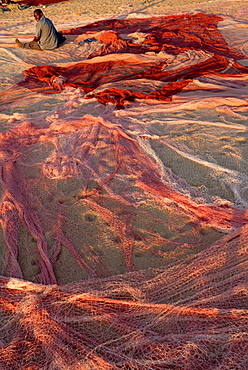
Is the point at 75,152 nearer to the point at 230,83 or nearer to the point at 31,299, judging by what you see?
the point at 31,299

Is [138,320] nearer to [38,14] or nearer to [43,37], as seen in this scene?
[43,37]

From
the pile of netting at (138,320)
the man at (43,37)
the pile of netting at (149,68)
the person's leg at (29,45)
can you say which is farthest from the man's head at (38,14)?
the pile of netting at (138,320)

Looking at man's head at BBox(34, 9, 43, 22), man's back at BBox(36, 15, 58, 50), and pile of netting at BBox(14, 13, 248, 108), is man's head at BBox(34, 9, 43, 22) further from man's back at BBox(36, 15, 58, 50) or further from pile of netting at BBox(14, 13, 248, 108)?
pile of netting at BBox(14, 13, 248, 108)

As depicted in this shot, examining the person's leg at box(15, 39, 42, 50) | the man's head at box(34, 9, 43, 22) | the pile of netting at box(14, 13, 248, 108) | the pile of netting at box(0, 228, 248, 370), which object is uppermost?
the man's head at box(34, 9, 43, 22)

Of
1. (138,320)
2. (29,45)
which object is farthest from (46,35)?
(138,320)

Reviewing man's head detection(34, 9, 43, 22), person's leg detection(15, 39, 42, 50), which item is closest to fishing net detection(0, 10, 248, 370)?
person's leg detection(15, 39, 42, 50)

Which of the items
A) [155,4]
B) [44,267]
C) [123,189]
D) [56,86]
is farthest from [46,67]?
[155,4]
